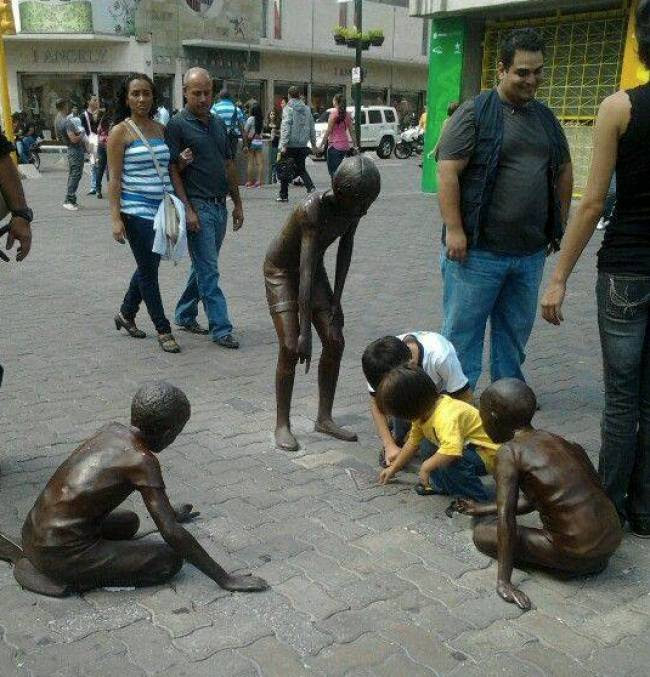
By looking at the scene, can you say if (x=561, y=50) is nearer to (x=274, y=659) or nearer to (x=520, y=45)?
(x=520, y=45)

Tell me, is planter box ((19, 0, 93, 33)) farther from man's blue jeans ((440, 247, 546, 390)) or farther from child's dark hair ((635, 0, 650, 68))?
child's dark hair ((635, 0, 650, 68))

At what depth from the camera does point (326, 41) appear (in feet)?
115

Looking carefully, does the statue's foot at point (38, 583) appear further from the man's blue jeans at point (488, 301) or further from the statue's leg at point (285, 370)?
the man's blue jeans at point (488, 301)

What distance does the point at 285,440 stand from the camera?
13.4ft

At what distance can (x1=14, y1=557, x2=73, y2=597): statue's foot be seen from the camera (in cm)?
274

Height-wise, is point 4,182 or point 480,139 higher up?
point 480,139

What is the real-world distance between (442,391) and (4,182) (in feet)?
7.49

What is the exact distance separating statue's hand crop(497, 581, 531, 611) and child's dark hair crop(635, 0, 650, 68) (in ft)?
6.28

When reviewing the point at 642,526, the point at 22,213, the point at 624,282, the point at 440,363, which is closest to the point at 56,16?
the point at 22,213

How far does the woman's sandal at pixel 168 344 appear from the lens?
5.68 metres

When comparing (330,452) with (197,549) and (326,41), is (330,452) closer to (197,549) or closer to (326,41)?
(197,549)

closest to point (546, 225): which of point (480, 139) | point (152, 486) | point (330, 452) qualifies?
point (480, 139)

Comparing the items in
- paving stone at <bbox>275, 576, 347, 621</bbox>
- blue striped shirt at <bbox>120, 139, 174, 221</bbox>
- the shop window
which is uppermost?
the shop window

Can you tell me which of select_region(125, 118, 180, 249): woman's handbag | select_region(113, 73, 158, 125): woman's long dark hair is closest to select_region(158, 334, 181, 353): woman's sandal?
select_region(125, 118, 180, 249): woman's handbag
